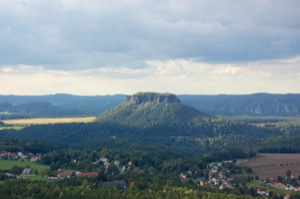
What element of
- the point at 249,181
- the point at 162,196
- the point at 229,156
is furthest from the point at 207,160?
the point at 162,196

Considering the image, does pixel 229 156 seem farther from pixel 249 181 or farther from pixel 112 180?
pixel 112 180

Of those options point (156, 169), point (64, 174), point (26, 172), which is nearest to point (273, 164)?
point (156, 169)

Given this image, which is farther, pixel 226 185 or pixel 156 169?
pixel 156 169

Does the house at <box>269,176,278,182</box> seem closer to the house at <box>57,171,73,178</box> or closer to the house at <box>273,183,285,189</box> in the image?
the house at <box>273,183,285,189</box>

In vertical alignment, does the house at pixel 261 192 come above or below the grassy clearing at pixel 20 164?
below

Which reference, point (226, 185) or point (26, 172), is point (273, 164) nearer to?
point (226, 185)

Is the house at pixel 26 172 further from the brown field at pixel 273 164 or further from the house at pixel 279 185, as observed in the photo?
the house at pixel 279 185

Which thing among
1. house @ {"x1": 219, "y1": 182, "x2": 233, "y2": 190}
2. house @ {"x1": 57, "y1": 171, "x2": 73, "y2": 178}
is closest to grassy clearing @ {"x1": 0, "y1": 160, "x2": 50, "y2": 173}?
house @ {"x1": 57, "y1": 171, "x2": 73, "y2": 178}

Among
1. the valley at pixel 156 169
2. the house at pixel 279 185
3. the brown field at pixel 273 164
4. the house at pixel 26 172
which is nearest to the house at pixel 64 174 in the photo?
the valley at pixel 156 169

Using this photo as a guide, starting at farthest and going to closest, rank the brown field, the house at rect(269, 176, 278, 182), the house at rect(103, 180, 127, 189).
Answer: the brown field < the house at rect(269, 176, 278, 182) < the house at rect(103, 180, 127, 189)
